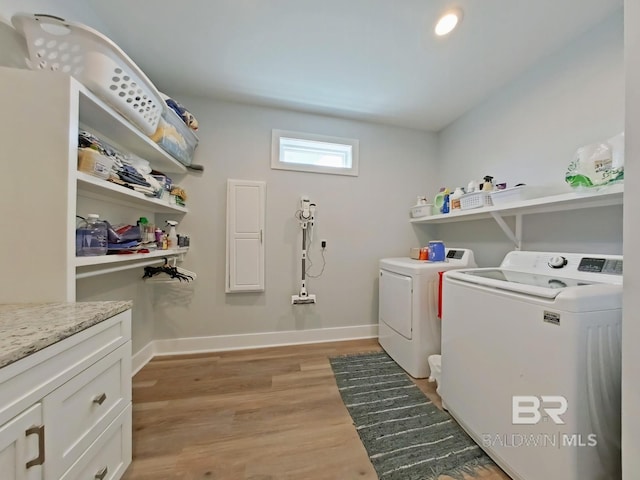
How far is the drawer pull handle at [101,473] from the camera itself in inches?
33.5

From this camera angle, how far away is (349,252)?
2.54 metres

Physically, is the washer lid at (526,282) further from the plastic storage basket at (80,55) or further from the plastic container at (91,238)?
the plastic storage basket at (80,55)

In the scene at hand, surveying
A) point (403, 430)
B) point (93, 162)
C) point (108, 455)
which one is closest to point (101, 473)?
point (108, 455)

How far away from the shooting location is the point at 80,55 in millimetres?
1020

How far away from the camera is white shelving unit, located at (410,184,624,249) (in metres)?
1.13

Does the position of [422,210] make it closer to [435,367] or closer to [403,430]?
[435,367]

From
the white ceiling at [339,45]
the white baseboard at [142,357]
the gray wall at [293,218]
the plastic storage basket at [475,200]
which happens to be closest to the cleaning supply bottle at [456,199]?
the plastic storage basket at [475,200]

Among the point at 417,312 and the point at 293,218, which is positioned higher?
the point at 293,218

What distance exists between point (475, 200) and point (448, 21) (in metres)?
1.20

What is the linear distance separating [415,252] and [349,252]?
678 mm

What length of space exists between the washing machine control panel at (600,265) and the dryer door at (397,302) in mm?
945

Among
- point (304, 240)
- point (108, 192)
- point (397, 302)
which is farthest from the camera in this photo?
point (304, 240)

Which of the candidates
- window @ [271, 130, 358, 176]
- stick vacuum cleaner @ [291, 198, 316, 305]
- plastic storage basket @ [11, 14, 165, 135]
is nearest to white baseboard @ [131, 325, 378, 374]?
stick vacuum cleaner @ [291, 198, 316, 305]

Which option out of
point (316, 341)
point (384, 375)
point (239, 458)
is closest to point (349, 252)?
point (316, 341)
